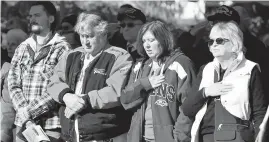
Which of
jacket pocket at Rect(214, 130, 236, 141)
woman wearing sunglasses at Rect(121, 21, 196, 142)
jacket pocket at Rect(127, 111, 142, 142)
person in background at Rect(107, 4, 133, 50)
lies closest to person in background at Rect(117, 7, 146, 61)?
person in background at Rect(107, 4, 133, 50)

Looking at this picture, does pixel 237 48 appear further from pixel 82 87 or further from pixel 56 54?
pixel 56 54

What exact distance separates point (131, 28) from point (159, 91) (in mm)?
996

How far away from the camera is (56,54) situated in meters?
6.96

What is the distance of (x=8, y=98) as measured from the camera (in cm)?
779

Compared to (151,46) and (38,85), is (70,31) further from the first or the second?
(151,46)

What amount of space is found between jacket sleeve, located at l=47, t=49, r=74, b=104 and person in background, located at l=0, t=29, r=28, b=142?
1.21 metres

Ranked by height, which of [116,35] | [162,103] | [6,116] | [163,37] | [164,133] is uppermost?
[116,35]

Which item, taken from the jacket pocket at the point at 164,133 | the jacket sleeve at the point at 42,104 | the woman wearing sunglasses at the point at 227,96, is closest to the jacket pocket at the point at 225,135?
the woman wearing sunglasses at the point at 227,96

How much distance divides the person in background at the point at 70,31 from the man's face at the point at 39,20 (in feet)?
0.65

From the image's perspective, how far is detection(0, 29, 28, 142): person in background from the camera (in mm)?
7805

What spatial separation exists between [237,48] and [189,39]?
3.66 feet

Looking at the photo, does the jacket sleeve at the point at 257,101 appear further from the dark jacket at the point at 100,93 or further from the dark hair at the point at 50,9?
the dark hair at the point at 50,9

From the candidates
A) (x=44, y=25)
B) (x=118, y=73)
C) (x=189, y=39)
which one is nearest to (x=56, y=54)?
(x=44, y=25)

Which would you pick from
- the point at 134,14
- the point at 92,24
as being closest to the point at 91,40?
the point at 92,24
